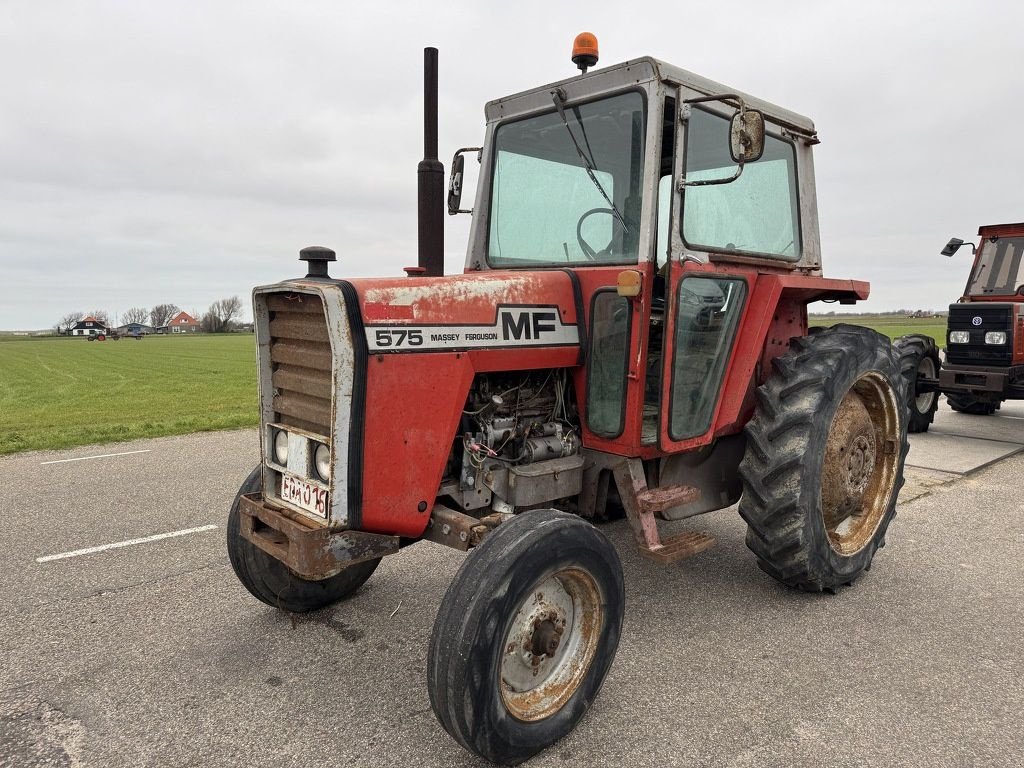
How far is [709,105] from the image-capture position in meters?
3.33

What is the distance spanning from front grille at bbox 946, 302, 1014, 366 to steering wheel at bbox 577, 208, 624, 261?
7.21 metres

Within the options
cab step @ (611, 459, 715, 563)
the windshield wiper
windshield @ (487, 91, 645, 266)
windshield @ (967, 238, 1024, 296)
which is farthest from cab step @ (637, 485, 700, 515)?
windshield @ (967, 238, 1024, 296)

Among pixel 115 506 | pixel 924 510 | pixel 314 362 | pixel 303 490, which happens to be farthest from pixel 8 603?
pixel 924 510

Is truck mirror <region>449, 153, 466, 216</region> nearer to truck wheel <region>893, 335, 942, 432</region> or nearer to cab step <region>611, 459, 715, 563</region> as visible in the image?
cab step <region>611, 459, 715, 563</region>

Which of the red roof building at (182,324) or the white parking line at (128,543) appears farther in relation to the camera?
the red roof building at (182,324)

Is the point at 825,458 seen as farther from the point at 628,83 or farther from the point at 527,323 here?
the point at 628,83

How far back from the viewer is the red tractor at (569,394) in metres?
2.51

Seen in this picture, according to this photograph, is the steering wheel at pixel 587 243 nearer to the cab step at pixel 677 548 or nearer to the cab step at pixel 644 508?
the cab step at pixel 644 508

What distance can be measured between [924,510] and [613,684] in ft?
11.9

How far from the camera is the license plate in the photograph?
8.56 ft

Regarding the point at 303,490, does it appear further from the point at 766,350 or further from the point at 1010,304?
the point at 1010,304

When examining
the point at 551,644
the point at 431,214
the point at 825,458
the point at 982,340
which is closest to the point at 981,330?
the point at 982,340

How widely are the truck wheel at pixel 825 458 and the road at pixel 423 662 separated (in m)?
0.26

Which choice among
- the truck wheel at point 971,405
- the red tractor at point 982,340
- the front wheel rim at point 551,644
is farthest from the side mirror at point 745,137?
the truck wheel at point 971,405
